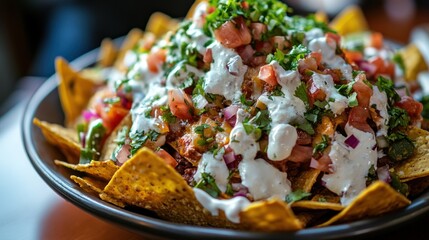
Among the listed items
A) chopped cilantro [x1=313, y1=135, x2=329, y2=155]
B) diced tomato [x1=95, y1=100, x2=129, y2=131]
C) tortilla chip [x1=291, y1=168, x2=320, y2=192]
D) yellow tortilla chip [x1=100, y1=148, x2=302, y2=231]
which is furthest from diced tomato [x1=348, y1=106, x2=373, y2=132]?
diced tomato [x1=95, y1=100, x2=129, y2=131]

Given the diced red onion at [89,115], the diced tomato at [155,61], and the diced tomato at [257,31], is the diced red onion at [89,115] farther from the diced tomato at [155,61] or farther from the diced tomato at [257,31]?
the diced tomato at [257,31]

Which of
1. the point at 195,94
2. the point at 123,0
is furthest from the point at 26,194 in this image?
the point at 123,0

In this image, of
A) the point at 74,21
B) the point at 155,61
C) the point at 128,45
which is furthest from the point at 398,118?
the point at 74,21

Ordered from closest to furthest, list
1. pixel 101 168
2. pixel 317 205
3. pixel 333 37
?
pixel 317 205 < pixel 101 168 < pixel 333 37

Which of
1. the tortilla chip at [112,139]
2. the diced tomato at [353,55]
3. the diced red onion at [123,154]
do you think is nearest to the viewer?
the diced red onion at [123,154]

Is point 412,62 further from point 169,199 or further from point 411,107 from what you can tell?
point 169,199

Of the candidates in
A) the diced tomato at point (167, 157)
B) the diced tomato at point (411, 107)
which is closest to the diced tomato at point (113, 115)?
the diced tomato at point (167, 157)
